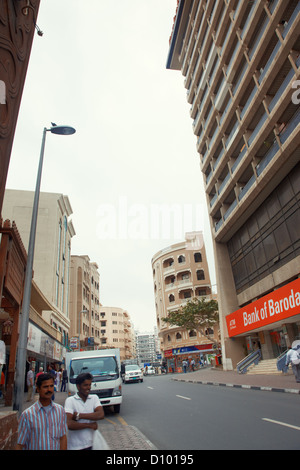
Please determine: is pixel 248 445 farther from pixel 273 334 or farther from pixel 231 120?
pixel 231 120

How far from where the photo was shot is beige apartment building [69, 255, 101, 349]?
2078 inches

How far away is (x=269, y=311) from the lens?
21328mm

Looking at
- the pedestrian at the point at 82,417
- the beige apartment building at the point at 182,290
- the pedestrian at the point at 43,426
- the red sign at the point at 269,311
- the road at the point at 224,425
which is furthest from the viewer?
the beige apartment building at the point at 182,290

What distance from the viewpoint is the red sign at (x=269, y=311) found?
59.9ft

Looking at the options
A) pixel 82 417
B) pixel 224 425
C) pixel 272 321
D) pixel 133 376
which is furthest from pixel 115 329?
pixel 82 417

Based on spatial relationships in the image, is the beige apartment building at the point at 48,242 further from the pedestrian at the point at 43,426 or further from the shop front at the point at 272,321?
the pedestrian at the point at 43,426

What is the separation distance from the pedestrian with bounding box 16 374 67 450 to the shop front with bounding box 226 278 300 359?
673 inches

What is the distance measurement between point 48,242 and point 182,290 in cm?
3056

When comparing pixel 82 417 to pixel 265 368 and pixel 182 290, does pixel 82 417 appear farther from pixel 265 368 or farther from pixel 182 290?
pixel 182 290

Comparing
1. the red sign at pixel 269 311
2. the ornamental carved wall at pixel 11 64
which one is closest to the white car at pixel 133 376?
the red sign at pixel 269 311

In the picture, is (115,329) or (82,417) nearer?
(82,417)

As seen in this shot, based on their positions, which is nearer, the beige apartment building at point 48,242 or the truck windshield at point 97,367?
the truck windshield at point 97,367

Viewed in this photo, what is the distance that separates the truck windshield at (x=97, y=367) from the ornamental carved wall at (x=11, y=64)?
7.30 meters

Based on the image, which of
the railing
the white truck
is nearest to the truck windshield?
the white truck
